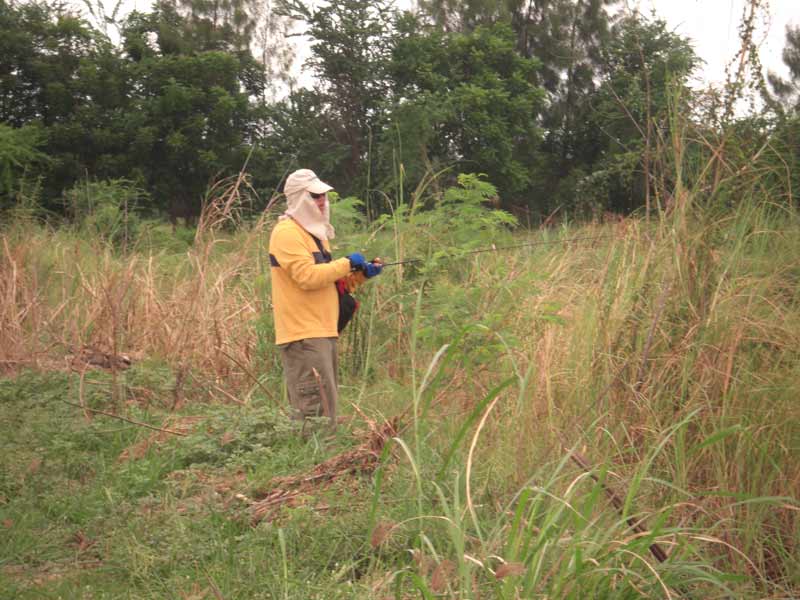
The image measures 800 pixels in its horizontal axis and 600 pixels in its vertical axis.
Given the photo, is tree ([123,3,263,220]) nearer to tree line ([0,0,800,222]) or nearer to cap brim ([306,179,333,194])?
tree line ([0,0,800,222])

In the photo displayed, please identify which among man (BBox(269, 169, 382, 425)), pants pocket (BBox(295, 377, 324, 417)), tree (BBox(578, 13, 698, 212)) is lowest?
pants pocket (BBox(295, 377, 324, 417))

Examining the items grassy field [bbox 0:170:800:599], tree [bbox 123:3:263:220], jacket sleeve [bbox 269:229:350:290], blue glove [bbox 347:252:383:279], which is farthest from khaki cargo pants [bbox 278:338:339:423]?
tree [bbox 123:3:263:220]

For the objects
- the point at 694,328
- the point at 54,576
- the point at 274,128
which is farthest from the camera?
the point at 274,128

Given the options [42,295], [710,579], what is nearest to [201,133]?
[42,295]

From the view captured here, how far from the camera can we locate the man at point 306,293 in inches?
218

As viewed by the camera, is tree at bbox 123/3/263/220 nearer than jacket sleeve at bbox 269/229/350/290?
No

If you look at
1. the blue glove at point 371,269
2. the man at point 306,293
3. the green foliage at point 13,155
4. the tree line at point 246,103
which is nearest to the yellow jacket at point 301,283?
the man at point 306,293

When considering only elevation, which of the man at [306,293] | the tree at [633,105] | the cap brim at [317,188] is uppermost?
the tree at [633,105]

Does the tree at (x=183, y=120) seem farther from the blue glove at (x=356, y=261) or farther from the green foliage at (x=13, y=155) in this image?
the blue glove at (x=356, y=261)

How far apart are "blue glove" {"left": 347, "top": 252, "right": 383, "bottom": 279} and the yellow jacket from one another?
7 cm

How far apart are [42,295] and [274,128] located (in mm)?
19286

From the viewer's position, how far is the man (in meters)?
5.54

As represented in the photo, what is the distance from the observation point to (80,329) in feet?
27.7

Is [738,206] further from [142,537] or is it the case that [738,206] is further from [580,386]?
[142,537]
